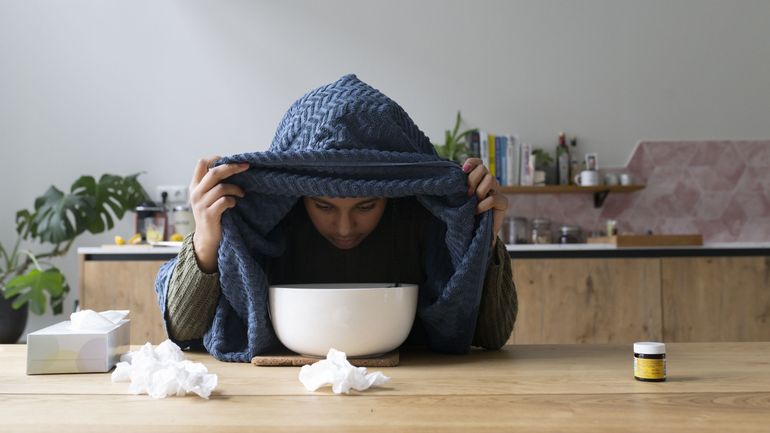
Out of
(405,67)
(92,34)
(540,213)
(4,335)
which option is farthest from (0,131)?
(540,213)

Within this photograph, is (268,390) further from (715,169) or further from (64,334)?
(715,169)

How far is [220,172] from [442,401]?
1.60ft

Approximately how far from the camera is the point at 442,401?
2.19 feet

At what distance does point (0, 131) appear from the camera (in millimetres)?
3486

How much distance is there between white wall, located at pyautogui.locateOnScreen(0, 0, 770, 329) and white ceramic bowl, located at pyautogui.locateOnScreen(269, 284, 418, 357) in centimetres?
264

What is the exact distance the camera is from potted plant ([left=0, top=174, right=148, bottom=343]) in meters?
2.91

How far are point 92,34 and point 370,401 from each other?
340cm

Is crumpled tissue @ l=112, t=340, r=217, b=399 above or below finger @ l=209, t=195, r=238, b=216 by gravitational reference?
below

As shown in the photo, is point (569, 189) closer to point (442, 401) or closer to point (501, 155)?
point (501, 155)

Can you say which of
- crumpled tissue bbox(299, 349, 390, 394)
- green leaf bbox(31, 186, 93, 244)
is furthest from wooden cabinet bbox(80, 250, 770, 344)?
crumpled tissue bbox(299, 349, 390, 394)

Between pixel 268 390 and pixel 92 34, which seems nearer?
pixel 268 390

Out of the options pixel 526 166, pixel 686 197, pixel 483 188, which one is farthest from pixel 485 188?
pixel 686 197

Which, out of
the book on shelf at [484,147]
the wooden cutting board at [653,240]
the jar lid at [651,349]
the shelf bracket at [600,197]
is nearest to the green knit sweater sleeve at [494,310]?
the jar lid at [651,349]

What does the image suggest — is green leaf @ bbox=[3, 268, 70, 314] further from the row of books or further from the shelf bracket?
the shelf bracket
